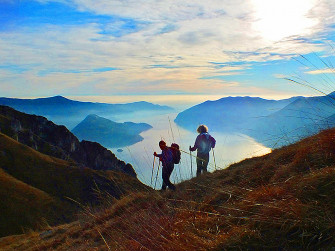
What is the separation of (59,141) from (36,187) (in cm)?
6794

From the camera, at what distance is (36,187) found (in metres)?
108

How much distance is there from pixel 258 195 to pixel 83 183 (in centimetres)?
12385

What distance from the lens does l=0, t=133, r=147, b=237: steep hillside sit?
86875 millimetres

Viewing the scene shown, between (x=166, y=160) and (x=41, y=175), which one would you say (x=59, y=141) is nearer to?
(x=41, y=175)

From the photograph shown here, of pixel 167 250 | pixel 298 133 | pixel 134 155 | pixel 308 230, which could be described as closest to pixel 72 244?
pixel 134 155

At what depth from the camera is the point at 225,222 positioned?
3451 millimetres

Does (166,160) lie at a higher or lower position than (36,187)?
higher

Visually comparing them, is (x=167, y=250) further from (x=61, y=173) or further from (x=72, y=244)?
(x=61, y=173)

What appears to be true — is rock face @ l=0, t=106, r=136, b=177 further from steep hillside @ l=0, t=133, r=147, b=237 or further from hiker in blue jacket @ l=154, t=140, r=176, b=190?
hiker in blue jacket @ l=154, t=140, r=176, b=190

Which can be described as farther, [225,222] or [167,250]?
[225,222]

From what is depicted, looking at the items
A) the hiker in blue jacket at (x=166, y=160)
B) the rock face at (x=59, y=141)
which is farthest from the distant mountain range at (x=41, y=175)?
the hiker in blue jacket at (x=166, y=160)

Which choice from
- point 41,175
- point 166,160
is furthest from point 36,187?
point 166,160

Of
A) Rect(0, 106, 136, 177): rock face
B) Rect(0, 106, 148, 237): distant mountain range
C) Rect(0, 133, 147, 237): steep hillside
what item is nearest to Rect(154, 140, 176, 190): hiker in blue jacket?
Rect(0, 106, 148, 237): distant mountain range

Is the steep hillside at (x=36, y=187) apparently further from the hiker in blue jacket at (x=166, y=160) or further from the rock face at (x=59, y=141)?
the hiker in blue jacket at (x=166, y=160)
